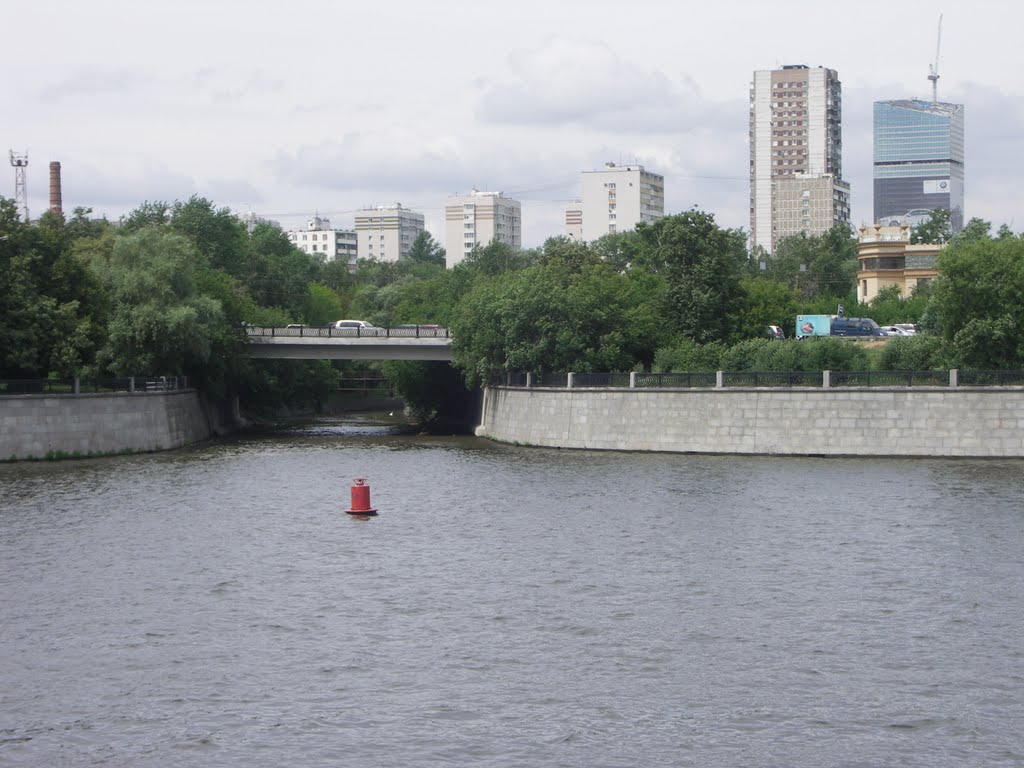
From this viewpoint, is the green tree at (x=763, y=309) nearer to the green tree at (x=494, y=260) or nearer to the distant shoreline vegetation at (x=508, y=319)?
the distant shoreline vegetation at (x=508, y=319)

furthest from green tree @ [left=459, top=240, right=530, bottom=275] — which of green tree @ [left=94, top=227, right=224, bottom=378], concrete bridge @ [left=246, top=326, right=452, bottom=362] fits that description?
green tree @ [left=94, top=227, right=224, bottom=378]

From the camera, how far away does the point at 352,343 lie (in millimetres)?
84125

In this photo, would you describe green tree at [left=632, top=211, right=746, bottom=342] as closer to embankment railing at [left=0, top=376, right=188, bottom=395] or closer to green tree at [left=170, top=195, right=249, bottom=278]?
embankment railing at [left=0, top=376, right=188, bottom=395]

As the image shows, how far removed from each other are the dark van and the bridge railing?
28.0 metres

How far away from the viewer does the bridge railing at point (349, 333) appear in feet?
278

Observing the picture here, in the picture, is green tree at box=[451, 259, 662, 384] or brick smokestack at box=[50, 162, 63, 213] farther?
brick smokestack at box=[50, 162, 63, 213]

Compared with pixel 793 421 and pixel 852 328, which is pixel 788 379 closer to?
pixel 793 421

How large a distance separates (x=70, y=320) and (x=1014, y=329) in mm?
45217

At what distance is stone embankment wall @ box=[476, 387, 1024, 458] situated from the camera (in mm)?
59500

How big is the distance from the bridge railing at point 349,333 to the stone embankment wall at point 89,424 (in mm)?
12112

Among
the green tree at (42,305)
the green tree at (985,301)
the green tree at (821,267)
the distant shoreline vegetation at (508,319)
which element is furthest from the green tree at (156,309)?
the green tree at (821,267)

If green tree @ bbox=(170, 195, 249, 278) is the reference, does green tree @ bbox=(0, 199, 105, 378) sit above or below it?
below

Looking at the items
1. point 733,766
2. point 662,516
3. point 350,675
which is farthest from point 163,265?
point 733,766

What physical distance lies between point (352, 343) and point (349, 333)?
70.9 inches
